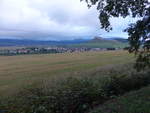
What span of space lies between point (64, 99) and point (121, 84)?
5.53 meters

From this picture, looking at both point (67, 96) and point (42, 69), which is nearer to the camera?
point (67, 96)

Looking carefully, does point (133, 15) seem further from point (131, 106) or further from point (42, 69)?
point (42, 69)

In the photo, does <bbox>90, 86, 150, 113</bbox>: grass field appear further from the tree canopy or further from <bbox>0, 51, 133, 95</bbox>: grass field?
<bbox>0, 51, 133, 95</bbox>: grass field

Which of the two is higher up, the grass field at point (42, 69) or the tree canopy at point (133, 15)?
the tree canopy at point (133, 15)

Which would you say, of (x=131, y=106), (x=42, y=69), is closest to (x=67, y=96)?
(x=131, y=106)

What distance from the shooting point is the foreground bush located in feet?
50.5

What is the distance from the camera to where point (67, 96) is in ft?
53.3

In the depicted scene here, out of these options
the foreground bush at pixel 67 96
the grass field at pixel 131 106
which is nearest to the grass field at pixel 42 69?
the foreground bush at pixel 67 96

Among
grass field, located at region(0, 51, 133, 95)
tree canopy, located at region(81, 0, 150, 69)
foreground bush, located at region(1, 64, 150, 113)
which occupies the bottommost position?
grass field, located at region(0, 51, 133, 95)

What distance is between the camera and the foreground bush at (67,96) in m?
15.4

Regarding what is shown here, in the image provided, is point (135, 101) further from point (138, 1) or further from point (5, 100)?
point (5, 100)

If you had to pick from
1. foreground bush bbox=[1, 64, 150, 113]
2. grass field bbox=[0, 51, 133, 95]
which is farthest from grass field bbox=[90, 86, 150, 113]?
grass field bbox=[0, 51, 133, 95]

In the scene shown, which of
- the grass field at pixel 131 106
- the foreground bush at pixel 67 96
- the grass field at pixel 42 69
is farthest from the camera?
the grass field at pixel 42 69

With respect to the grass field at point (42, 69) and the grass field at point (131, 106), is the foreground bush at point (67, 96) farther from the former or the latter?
the grass field at point (42, 69)
